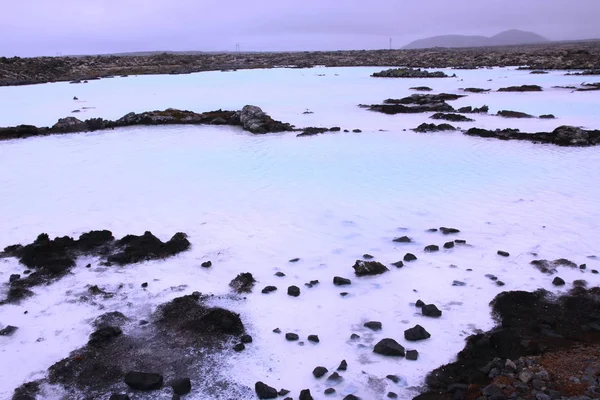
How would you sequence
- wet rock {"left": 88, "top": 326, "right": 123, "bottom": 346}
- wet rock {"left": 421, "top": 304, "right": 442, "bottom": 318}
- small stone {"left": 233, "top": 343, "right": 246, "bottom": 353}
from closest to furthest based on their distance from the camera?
1. small stone {"left": 233, "top": 343, "right": 246, "bottom": 353}
2. wet rock {"left": 88, "top": 326, "right": 123, "bottom": 346}
3. wet rock {"left": 421, "top": 304, "right": 442, "bottom": 318}

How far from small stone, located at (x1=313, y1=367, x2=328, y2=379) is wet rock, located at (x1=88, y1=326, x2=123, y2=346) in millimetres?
2651

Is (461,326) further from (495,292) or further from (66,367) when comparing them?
(66,367)

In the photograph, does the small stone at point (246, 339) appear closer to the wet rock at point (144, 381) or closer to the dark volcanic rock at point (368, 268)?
the wet rock at point (144, 381)

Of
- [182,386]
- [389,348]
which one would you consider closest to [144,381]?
[182,386]

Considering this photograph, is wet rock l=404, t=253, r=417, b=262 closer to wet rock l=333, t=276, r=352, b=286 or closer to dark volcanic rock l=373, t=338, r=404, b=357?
wet rock l=333, t=276, r=352, b=286

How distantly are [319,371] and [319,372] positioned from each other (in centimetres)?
1

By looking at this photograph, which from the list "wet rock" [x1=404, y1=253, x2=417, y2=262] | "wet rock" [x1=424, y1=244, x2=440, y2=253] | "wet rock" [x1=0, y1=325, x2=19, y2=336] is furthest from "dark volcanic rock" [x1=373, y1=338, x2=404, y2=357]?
"wet rock" [x1=0, y1=325, x2=19, y2=336]

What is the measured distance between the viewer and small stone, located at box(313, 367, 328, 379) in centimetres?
496

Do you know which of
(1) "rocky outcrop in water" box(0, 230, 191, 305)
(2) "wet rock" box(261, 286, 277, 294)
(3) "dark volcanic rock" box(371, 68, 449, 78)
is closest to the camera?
(2) "wet rock" box(261, 286, 277, 294)

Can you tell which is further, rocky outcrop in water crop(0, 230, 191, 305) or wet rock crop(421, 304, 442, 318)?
rocky outcrop in water crop(0, 230, 191, 305)

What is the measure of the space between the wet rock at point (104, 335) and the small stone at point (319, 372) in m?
2.65

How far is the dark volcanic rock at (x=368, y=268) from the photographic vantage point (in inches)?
281

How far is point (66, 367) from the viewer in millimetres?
5145

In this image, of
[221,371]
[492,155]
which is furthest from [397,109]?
[221,371]
